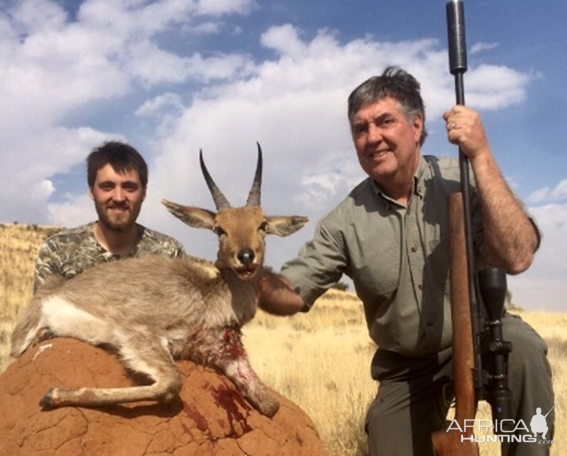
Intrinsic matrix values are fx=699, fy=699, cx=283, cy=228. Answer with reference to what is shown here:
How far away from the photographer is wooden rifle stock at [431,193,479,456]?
473cm

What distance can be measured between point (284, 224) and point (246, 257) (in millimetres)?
738

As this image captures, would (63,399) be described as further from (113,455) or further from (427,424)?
(427,424)

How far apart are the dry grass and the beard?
3.49 meters

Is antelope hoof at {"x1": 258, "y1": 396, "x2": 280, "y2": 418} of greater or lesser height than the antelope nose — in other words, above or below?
below

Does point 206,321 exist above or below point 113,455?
above

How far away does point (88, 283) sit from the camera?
531cm

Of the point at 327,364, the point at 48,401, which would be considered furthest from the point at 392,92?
the point at 327,364

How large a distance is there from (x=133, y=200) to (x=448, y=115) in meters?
3.24

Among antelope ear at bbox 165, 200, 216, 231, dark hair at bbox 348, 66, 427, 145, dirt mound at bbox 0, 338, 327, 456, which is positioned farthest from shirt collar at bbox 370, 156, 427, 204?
dirt mound at bbox 0, 338, 327, 456

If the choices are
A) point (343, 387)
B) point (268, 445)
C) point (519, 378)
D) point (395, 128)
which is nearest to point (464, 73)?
point (395, 128)

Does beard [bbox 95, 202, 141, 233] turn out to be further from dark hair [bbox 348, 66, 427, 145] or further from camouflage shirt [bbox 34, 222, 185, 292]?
dark hair [bbox 348, 66, 427, 145]

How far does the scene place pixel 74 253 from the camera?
703 cm

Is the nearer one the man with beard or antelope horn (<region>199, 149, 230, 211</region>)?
antelope horn (<region>199, 149, 230, 211</region>)

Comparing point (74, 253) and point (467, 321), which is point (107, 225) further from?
point (467, 321)
